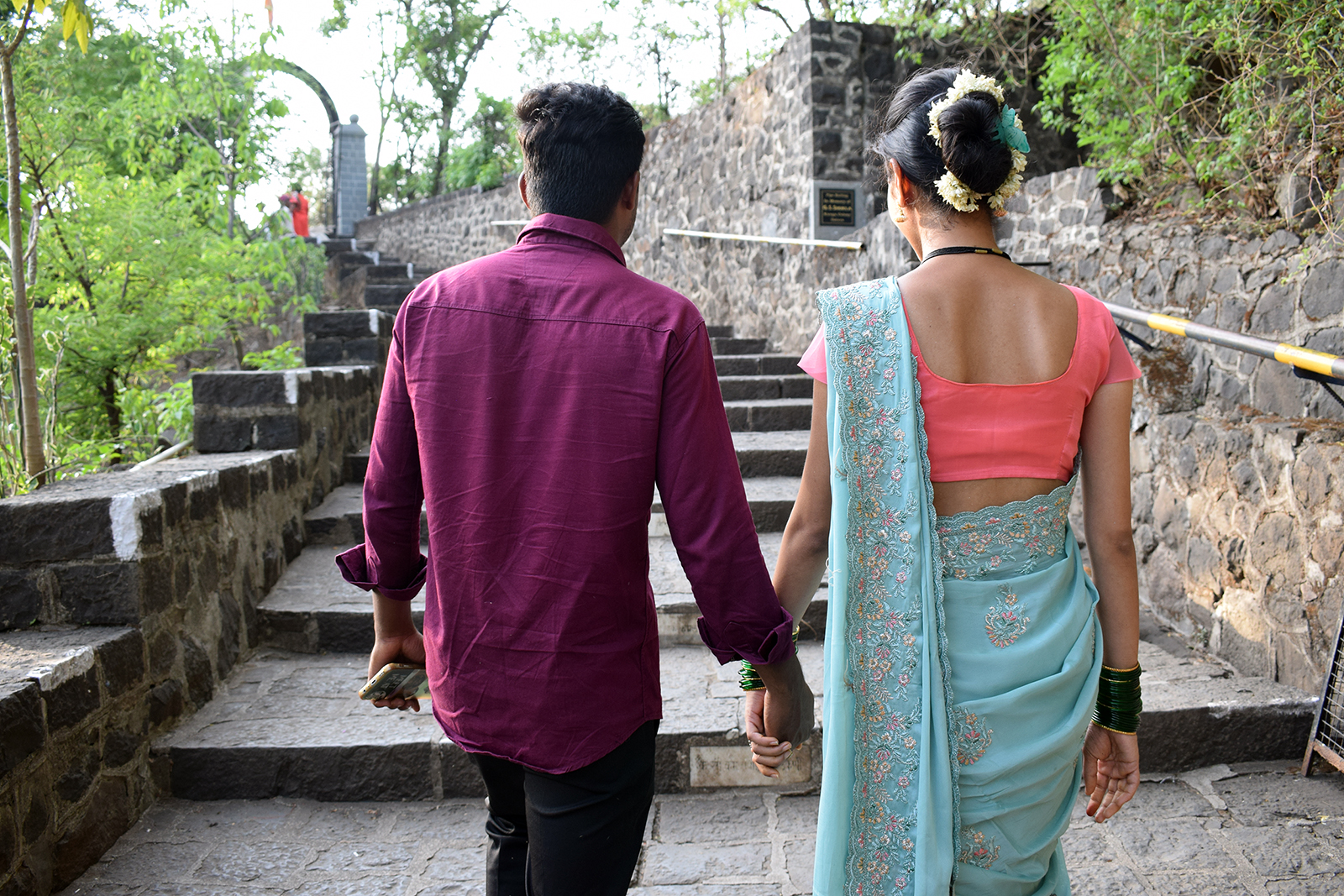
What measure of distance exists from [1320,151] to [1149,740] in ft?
6.66

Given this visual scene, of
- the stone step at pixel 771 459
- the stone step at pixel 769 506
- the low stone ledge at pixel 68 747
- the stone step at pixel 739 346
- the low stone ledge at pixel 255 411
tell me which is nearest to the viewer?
the low stone ledge at pixel 68 747

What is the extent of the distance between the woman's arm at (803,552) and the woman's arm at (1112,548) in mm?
384

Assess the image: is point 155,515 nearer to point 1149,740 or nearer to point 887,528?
point 887,528

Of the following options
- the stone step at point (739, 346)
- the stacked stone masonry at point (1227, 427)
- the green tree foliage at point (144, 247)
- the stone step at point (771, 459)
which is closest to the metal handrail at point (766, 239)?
the stone step at point (739, 346)

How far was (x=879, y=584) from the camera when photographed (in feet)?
4.27

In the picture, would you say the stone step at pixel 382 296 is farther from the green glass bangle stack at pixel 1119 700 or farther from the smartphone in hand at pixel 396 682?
the green glass bangle stack at pixel 1119 700

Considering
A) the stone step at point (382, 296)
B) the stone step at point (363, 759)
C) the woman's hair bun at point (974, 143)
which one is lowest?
the stone step at point (363, 759)

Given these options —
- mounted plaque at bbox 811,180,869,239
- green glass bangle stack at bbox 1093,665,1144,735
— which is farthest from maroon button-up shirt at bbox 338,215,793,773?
mounted plaque at bbox 811,180,869,239

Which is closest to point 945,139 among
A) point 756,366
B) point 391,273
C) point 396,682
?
point 396,682

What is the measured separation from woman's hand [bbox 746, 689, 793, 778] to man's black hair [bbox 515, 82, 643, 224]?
76 cm

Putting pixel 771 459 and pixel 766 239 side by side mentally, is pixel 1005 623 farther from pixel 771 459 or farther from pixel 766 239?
pixel 766 239

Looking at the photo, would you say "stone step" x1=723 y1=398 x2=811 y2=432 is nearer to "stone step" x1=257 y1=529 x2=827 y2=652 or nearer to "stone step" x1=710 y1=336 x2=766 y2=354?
"stone step" x1=710 y1=336 x2=766 y2=354

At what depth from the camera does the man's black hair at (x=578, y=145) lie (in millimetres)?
1305

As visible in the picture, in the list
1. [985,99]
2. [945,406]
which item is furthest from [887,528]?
[985,99]
